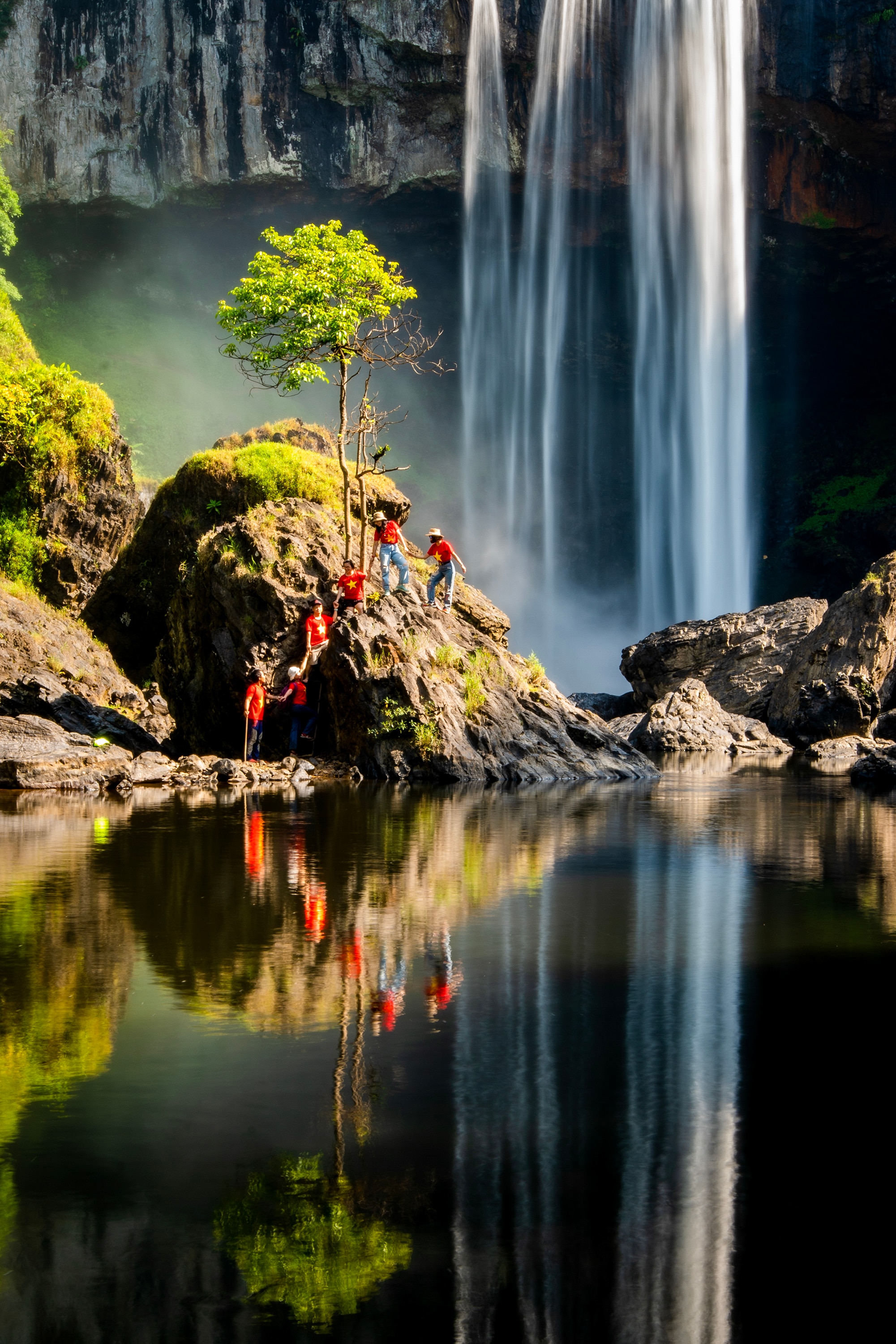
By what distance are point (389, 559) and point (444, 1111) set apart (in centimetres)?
1640

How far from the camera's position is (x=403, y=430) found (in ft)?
182

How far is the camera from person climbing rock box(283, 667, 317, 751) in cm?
1873

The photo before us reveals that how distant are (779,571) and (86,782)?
39.1 metres

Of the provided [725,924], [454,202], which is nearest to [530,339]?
[454,202]

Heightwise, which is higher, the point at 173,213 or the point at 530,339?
the point at 173,213

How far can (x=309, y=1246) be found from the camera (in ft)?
8.82

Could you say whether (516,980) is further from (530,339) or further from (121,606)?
(530,339)

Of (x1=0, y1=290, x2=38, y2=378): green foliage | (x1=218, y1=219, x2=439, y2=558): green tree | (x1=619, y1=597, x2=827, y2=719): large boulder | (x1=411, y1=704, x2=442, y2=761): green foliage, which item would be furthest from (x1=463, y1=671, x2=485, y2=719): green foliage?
(x1=0, y1=290, x2=38, y2=378): green foliage

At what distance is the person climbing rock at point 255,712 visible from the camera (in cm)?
1831

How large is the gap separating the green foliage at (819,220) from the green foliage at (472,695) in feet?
109

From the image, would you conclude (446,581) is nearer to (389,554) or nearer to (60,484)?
(389,554)

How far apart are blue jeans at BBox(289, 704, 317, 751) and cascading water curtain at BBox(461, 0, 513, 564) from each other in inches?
1213

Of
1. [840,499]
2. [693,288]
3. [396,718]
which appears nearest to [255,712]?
[396,718]

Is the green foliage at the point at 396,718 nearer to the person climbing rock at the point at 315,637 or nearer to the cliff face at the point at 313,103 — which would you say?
the person climbing rock at the point at 315,637
